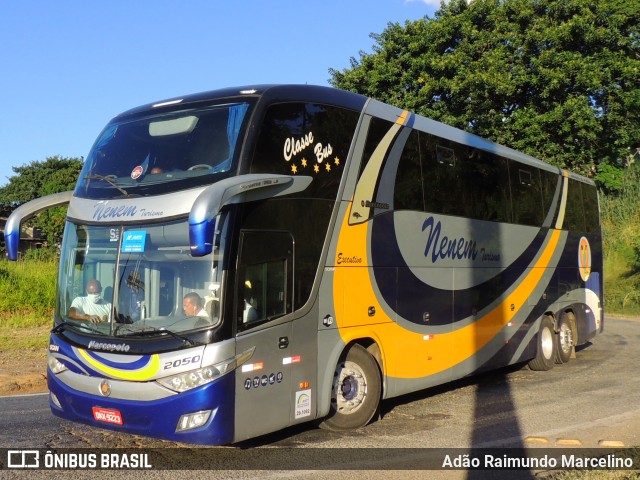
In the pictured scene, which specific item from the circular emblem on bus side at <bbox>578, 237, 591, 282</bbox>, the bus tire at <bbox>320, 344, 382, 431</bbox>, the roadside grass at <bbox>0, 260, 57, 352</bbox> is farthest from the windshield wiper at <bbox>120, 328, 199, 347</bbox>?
the circular emblem on bus side at <bbox>578, 237, 591, 282</bbox>

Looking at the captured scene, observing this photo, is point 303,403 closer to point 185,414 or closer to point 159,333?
point 185,414

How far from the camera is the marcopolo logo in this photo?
259 inches

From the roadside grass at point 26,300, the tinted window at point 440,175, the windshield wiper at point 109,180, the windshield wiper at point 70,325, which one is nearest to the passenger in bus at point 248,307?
the windshield wiper at point 70,325

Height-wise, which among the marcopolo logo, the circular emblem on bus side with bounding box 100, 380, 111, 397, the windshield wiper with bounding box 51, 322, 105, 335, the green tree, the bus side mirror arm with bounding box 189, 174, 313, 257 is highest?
the green tree

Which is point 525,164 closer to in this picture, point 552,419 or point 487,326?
point 487,326

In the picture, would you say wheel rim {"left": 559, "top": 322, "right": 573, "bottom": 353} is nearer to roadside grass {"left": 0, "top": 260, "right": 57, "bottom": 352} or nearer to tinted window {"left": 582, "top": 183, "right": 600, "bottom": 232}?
tinted window {"left": 582, "top": 183, "right": 600, "bottom": 232}

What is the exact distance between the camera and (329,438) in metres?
7.87

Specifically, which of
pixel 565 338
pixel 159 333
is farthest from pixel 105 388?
pixel 565 338

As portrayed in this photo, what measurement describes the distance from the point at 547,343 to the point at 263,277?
8.29 metres

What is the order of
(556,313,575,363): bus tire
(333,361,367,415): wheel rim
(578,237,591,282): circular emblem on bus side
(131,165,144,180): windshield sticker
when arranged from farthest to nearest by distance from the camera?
(578,237,591,282): circular emblem on bus side, (556,313,575,363): bus tire, (333,361,367,415): wheel rim, (131,165,144,180): windshield sticker

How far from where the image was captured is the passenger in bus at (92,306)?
6.90m

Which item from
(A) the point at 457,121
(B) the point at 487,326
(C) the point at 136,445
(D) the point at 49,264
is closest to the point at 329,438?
(C) the point at 136,445

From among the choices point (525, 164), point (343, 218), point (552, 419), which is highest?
point (525, 164)

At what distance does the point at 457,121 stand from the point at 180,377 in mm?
22360
